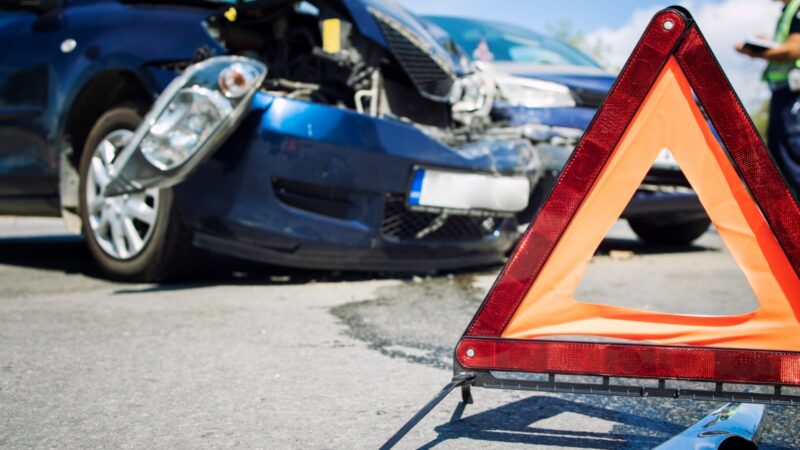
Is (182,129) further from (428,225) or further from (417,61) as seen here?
(417,61)

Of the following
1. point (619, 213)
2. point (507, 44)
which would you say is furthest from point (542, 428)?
point (507, 44)

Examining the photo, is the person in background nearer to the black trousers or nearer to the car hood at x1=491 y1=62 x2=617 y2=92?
the black trousers

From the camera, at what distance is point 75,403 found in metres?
2.48

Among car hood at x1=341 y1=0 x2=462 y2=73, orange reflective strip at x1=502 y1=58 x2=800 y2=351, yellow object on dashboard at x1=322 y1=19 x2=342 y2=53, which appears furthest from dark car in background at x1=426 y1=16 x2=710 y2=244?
orange reflective strip at x1=502 y1=58 x2=800 y2=351

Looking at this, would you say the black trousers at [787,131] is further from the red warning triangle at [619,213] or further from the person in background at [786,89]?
the red warning triangle at [619,213]

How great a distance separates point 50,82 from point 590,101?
10.7 ft

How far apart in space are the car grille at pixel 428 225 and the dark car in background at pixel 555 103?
541 mm

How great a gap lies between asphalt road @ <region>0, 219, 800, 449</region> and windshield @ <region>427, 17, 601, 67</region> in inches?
102

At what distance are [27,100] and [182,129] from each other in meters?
1.37

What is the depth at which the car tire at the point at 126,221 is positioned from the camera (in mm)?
4344

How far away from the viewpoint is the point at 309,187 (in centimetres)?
425

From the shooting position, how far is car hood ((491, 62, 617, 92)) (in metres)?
6.18

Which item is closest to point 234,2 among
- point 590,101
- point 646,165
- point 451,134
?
point 451,134

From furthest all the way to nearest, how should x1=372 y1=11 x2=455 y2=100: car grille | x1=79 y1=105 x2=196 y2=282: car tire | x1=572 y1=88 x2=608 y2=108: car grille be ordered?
x1=572 y1=88 x2=608 y2=108: car grille < x1=372 y1=11 x2=455 y2=100: car grille < x1=79 y1=105 x2=196 y2=282: car tire
